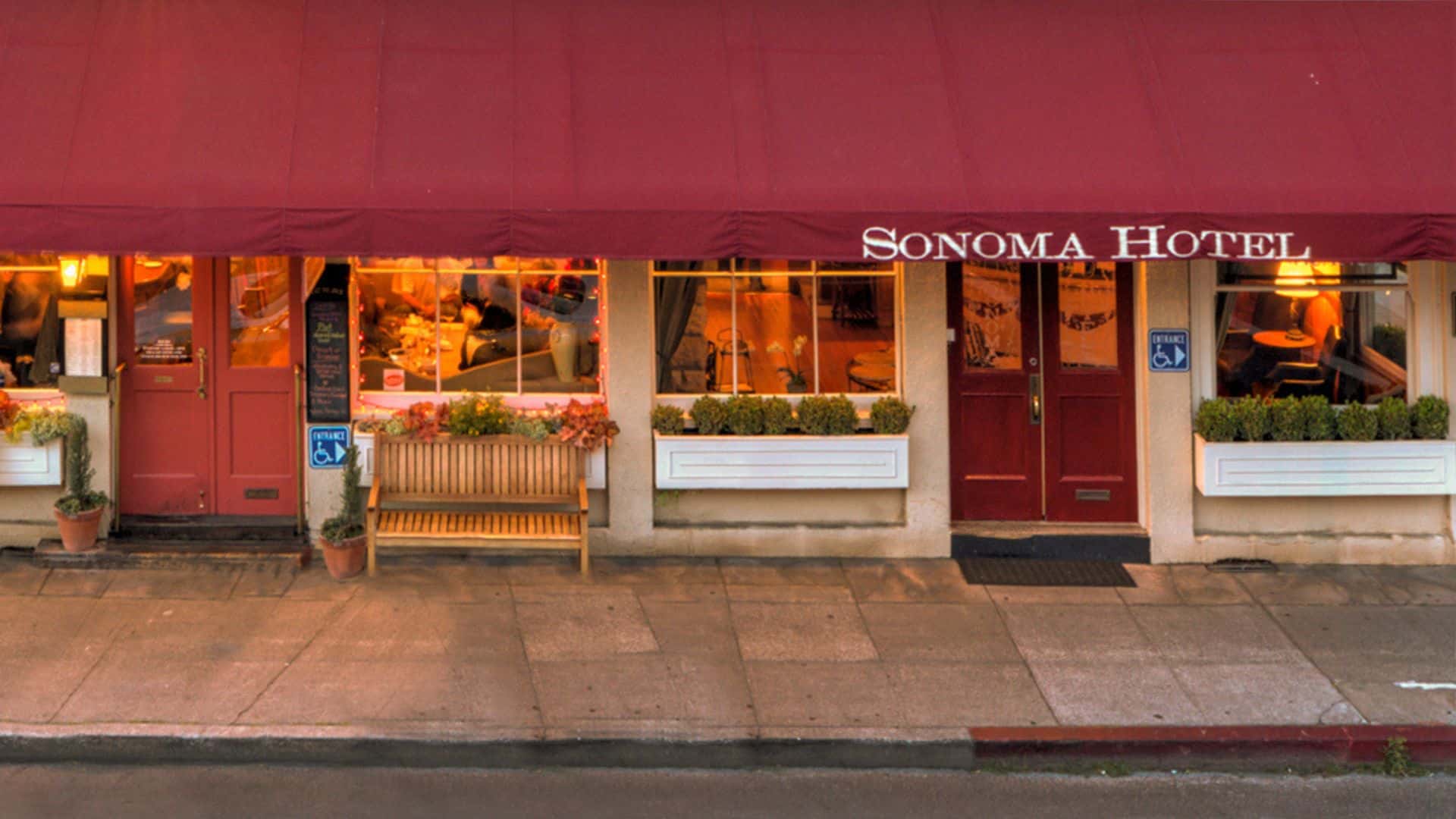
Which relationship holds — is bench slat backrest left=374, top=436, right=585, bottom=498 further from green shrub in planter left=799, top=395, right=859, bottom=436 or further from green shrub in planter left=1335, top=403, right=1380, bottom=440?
green shrub in planter left=1335, top=403, right=1380, bottom=440

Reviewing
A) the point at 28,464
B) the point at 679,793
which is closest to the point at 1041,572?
the point at 679,793

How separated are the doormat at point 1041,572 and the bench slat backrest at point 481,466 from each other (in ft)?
8.99

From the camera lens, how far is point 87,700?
8227 millimetres

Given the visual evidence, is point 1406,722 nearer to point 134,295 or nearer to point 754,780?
point 754,780

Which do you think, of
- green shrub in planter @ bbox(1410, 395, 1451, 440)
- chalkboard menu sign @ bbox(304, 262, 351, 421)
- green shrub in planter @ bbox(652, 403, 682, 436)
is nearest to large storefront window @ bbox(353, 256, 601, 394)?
chalkboard menu sign @ bbox(304, 262, 351, 421)

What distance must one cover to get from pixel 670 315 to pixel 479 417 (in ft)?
4.81

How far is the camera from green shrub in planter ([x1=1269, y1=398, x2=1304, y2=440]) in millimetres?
10773

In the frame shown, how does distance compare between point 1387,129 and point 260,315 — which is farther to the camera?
point 260,315

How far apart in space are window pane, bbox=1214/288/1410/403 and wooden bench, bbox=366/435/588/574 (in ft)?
14.8

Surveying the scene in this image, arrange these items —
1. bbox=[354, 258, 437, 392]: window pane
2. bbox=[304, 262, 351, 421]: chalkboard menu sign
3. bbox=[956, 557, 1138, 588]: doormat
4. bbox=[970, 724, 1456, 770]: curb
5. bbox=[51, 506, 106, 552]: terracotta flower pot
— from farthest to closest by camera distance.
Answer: bbox=[354, 258, 437, 392]: window pane
bbox=[304, 262, 351, 421]: chalkboard menu sign
bbox=[956, 557, 1138, 588]: doormat
bbox=[51, 506, 106, 552]: terracotta flower pot
bbox=[970, 724, 1456, 770]: curb

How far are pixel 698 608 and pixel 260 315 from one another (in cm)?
368

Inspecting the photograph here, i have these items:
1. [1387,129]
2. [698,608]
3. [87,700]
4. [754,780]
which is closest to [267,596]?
[87,700]

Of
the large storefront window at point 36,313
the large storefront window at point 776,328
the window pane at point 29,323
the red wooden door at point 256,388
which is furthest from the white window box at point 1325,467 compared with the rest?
the window pane at point 29,323

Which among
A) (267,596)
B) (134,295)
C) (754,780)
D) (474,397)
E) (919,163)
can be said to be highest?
(919,163)
